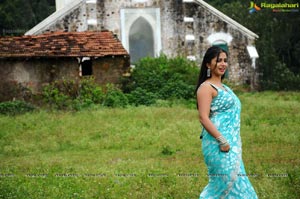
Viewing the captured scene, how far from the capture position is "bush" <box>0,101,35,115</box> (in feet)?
58.9

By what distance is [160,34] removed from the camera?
81.8 feet

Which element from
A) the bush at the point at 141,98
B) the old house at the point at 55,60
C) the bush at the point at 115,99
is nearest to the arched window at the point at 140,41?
the old house at the point at 55,60

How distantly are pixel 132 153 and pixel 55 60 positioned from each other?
10.1 meters

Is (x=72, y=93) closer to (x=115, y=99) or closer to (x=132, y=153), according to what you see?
(x=115, y=99)

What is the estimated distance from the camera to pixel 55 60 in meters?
20.5

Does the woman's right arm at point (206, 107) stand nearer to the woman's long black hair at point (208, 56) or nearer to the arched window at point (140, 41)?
the woman's long black hair at point (208, 56)

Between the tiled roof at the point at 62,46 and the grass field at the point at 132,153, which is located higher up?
the tiled roof at the point at 62,46

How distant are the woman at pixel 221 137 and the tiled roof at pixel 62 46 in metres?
15.0

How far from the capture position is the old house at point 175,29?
24.7 metres

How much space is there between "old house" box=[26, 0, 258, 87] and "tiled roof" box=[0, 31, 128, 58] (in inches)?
116

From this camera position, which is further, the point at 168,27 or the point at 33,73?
the point at 168,27

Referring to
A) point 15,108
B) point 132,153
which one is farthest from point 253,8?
point 132,153

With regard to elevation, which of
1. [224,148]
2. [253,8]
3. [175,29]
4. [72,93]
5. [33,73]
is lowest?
[72,93]

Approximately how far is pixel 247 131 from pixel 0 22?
2903 cm
